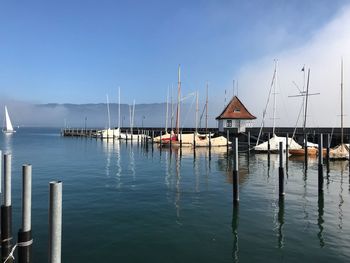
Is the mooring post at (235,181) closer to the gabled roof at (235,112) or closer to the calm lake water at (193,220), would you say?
the calm lake water at (193,220)

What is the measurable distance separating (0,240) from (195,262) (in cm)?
573

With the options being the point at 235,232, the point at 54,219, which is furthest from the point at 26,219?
the point at 235,232

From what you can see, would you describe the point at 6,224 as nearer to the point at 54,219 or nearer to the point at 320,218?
the point at 54,219

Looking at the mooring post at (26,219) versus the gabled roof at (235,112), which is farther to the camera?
the gabled roof at (235,112)

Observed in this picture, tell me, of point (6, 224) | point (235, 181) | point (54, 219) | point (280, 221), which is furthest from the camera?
point (235, 181)

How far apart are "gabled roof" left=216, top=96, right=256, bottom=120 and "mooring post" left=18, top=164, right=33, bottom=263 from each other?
65262 millimetres

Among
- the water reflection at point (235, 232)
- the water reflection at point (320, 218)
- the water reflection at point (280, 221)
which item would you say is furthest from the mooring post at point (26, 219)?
the water reflection at point (320, 218)

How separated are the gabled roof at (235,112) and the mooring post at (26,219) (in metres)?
65.3

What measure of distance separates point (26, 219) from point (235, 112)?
219 ft

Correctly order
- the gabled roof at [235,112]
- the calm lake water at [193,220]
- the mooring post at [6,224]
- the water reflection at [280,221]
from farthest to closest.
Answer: the gabled roof at [235,112] < the water reflection at [280,221] < the calm lake water at [193,220] < the mooring post at [6,224]

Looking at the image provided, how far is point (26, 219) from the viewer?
329 inches

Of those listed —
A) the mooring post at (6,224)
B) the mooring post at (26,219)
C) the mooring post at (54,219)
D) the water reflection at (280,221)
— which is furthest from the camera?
the water reflection at (280,221)

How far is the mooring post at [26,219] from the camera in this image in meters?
8.15

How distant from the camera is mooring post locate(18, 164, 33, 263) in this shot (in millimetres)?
8148
